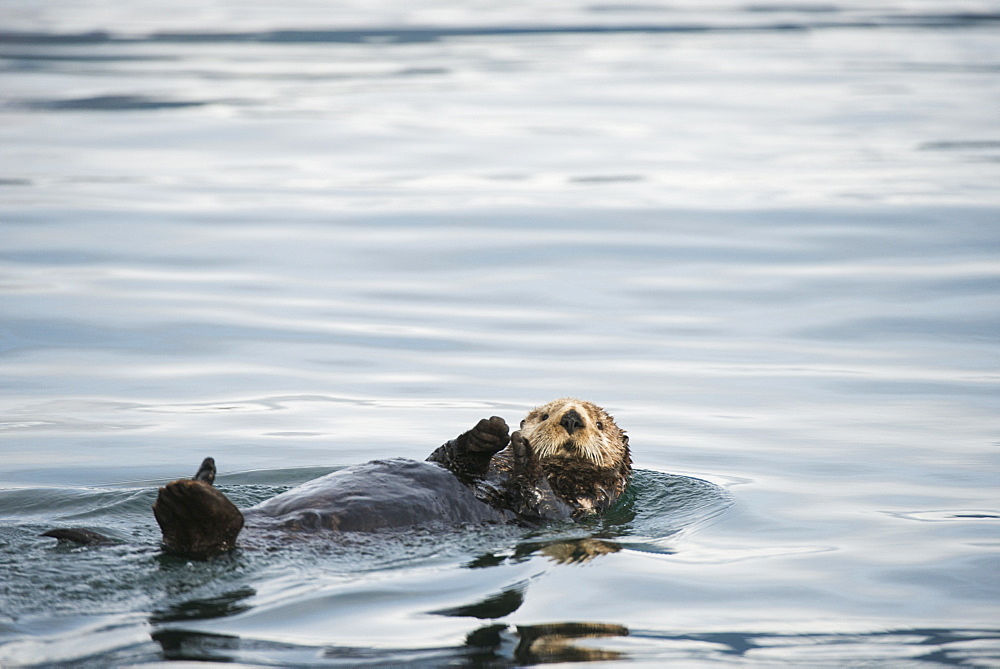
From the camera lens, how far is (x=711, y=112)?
1917cm

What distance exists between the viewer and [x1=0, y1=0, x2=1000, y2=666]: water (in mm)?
4238

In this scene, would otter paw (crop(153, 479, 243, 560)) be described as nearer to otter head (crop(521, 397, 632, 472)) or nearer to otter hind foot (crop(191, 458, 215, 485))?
otter hind foot (crop(191, 458, 215, 485))

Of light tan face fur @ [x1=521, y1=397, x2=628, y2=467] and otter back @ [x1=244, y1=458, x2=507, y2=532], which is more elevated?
light tan face fur @ [x1=521, y1=397, x2=628, y2=467]

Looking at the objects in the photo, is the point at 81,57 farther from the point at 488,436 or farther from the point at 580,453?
the point at 488,436

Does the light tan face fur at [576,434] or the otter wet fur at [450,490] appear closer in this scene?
the otter wet fur at [450,490]

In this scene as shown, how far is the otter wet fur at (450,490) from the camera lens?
425cm

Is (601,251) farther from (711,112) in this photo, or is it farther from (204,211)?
(711,112)

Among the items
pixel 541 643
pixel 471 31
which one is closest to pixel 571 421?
pixel 541 643

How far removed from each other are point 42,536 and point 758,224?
875cm

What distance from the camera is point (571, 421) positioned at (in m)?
5.38

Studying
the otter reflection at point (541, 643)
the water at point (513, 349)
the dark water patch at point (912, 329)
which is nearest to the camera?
the otter reflection at point (541, 643)

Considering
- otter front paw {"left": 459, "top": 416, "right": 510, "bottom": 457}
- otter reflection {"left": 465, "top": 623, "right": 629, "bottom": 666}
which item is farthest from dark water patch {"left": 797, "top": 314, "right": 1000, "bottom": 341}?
otter reflection {"left": 465, "top": 623, "right": 629, "bottom": 666}

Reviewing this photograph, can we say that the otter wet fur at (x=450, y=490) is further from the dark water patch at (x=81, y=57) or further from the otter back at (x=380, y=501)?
the dark water patch at (x=81, y=57)

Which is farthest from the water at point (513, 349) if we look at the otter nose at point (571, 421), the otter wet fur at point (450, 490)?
the otter nose at point (571, 421)
